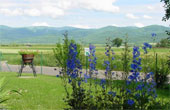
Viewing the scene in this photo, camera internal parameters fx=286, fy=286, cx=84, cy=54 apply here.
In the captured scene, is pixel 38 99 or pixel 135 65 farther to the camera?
pixel 38 99

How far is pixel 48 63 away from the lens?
31625 mm

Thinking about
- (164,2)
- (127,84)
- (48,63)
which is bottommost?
(48,63)

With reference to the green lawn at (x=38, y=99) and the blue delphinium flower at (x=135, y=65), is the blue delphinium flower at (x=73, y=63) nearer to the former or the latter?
the blue delphinium flower at (x=135, y=65)

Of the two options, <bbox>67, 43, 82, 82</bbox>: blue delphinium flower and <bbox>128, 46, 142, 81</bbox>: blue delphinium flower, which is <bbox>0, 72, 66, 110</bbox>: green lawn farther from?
<bbox>128, 46, 142, 81</bbox>: blue delphinium flower

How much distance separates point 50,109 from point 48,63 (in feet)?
78.7

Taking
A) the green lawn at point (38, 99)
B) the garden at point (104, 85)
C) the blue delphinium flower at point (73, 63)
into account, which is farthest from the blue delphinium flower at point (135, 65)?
A: the green lawn at point (38, 99)

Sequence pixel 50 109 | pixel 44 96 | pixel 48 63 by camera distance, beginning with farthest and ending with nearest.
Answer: pixel 48 63 < pixel 44 96 < pixel 50 109

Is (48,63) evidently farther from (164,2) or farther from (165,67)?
(164,2)

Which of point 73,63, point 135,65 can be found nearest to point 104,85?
point 73,63

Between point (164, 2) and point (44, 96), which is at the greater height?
point (164, 2)

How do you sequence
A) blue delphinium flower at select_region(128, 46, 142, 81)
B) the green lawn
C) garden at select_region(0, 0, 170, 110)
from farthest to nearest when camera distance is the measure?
1. the green lawn
2. garden at select_region(0, 0, 170, 110)
3. blue delphinium flower at select_region(128, 46, 142, 81)

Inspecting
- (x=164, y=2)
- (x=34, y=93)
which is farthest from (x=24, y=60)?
(x=164, y=2)

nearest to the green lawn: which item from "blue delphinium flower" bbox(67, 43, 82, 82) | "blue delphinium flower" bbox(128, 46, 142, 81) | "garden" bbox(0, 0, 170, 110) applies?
"garden" bbox(0, 0, 170, 110)

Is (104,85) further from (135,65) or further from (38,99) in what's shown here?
(135,65)
